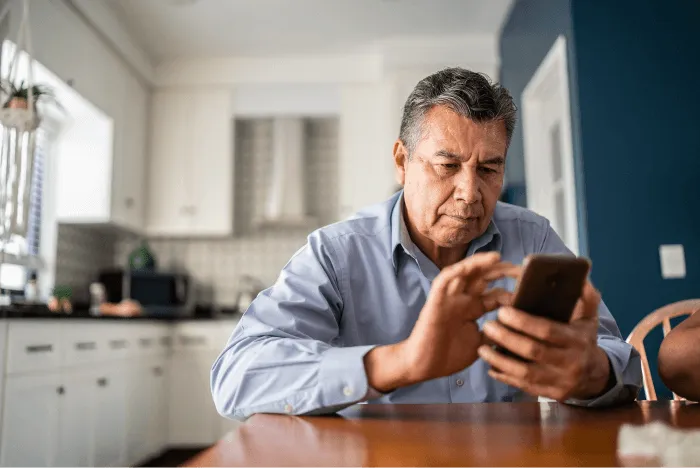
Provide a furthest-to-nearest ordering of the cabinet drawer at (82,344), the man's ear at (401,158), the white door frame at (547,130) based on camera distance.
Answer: the white door frame at (547,130) < the cabinet drawer at (82,344) < the man's ear at (401,158)

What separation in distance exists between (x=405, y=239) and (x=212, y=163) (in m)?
3.79

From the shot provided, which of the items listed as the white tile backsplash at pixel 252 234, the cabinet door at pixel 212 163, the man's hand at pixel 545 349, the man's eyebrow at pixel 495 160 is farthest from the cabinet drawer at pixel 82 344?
the man's hand at pixel 545 349

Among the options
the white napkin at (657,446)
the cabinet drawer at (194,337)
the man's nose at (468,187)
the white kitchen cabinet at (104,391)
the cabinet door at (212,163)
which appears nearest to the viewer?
the white napkin at (657,446)

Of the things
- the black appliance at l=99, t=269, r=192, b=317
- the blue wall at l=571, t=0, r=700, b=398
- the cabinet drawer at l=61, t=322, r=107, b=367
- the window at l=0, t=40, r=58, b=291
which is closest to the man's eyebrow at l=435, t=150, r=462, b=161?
the blue wall at l=571, t=0, r=700, b=398

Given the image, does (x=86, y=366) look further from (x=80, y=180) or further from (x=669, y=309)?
(x=669, y=309)

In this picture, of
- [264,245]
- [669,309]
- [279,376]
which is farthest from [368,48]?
[279,376]

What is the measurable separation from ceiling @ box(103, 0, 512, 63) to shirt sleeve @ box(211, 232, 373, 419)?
3261 millimetres

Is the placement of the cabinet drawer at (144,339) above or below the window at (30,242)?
below

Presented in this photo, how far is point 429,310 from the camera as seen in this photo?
0.77m

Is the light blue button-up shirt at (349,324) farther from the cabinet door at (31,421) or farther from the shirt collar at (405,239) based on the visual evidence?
the cabinet door at (31,421)

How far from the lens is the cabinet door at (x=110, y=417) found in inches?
122

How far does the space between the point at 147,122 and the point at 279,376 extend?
14.3 ft

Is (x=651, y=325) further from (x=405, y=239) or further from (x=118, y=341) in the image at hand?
(x=118, y=341)

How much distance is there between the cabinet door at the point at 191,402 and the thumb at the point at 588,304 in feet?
11.9
